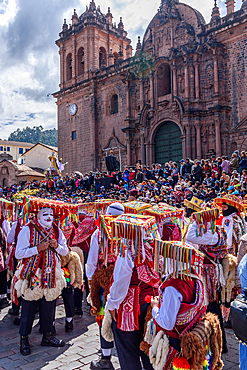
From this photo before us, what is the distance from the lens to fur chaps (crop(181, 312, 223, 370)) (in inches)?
100

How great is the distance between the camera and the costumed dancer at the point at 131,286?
3.11 meters

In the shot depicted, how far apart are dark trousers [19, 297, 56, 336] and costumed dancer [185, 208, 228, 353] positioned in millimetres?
2150

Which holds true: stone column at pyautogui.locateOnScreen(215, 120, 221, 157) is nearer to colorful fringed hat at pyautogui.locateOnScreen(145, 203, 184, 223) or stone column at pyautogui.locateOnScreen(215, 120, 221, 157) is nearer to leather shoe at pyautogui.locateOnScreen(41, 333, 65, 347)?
colorful fringed hat at pyautogui.locateOnScreen(145, 203, 184, 223)

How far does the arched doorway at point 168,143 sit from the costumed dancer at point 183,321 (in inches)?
769

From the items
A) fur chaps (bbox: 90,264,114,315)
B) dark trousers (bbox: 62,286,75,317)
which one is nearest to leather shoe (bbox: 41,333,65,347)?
dark trousers (bbox: 62,286,75,317)

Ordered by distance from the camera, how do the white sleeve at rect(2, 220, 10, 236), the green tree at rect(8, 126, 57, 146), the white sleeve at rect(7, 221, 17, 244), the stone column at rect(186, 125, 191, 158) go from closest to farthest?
the white sleeve at rect(7, 221, 17, 244) → the white sleeve at rect(2, 220, 10, 236) → the stone column at rect(186, 125, 191, 158) → the green tree at rect(8, 126, 57, 146)

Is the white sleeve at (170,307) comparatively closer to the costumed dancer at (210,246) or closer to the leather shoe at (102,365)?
the costumed dancer at (210,246)

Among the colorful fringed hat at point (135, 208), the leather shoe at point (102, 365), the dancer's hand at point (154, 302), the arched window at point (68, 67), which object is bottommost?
the leather shoe at point (102, 365)

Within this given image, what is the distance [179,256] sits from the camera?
105 inches

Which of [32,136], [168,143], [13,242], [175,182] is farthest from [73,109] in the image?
[32,136]

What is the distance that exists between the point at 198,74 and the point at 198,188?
10.8m

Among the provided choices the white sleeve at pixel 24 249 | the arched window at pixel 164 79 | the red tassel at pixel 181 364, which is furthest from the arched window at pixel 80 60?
the red tassel at pixel 181 364

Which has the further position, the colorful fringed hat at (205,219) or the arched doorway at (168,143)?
the arched doorway at (168,143)

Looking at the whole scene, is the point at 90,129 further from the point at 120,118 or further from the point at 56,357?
the point at 56,357
